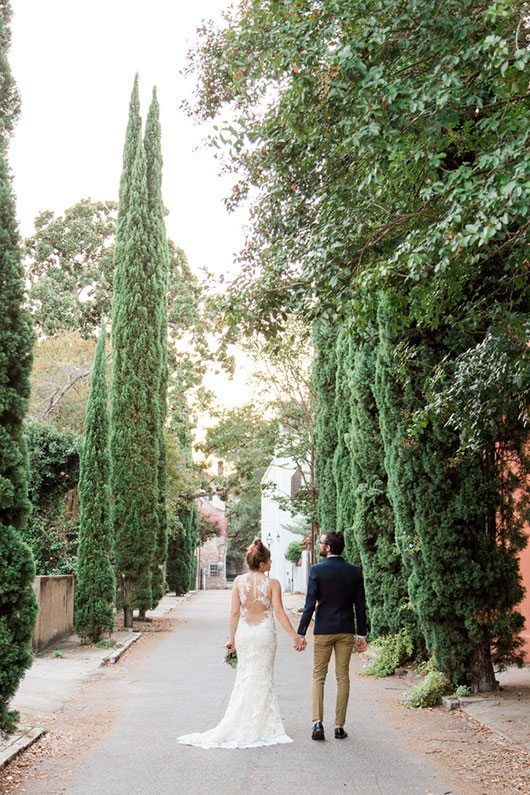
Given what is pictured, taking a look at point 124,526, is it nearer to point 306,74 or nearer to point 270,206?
point 270,206

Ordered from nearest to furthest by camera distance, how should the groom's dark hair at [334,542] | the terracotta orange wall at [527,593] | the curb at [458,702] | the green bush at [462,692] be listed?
the groom's dark hair at [334,542] < the curb at [458,702] < the green bush at [462,692] < the terracotta orange wall at [527,593]

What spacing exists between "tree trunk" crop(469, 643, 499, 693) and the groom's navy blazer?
2.84m

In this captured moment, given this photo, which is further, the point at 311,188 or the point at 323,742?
the point at 311,188

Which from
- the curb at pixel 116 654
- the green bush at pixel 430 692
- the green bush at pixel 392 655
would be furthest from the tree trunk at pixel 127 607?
the green bush at pixel 430 692

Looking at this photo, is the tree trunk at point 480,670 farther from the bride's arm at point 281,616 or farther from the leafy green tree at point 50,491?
the leafy green tree at point 50,491

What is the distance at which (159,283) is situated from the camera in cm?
2438

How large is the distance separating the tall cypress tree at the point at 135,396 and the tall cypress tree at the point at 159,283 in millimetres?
297

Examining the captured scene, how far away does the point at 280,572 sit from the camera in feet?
Answer: 195

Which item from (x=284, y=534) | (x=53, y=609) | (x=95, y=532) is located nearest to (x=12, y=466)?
(x=95, y=532)

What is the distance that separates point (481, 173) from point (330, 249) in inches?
60.6

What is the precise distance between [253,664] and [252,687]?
220 millimetres

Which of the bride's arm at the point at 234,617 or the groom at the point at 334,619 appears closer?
the groom at the point at 334,619

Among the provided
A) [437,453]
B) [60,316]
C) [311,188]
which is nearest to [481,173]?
[311,188]

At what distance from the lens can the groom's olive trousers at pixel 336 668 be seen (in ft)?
25.9
